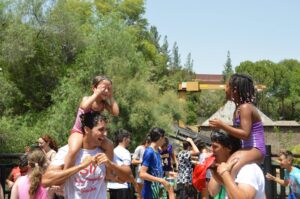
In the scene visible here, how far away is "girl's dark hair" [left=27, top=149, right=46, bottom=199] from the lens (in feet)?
18.4

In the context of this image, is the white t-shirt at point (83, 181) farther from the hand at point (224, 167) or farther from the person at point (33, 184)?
the person at point (33, 184)

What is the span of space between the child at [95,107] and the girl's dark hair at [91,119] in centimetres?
15

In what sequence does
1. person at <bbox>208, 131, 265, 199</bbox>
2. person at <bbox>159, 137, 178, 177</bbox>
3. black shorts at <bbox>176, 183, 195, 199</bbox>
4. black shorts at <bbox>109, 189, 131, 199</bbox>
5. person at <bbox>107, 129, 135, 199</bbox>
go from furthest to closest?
1. person at <bbox>159, 137, 178, 177</bbox>
2. black shorts at <bbox>176, 183, 195, 199</bbox>
3. black shorts at <bbox>109, 189, 131, 199</bbox>
4. person at <bbox>107, 129, 135, 199</bbox>
5. person at <bbox>208, 131, 265, 199</bbox>

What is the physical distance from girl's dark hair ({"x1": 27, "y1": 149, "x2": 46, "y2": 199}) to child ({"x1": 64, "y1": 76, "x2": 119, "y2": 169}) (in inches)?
45.3

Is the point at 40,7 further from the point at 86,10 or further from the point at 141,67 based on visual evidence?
the point at 86,10

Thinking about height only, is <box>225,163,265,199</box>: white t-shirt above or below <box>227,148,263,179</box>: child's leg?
below

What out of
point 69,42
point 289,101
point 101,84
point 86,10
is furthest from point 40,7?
point 289,101

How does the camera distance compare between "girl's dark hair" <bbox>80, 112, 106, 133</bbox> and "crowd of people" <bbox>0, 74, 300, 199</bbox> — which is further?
"girl's dark hair" <bbox>80, 112, 106, 133</bbox>

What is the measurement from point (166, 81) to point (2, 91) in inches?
1187

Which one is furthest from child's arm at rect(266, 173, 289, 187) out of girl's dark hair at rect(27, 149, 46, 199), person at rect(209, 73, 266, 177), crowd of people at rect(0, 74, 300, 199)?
person at rect(209, 73, 266, 177)

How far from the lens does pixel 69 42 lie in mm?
36031

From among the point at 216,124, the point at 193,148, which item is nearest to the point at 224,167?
the point at 216,124

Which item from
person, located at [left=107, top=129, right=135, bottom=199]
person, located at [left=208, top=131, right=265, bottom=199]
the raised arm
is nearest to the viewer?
person, located at [left=208, top=131, right=265, bottom=199]

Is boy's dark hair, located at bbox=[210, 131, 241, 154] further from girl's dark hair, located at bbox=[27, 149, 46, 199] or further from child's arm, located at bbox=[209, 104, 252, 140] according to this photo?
girl's dark hair, located at bbox=[27, 149, 46, 199]
